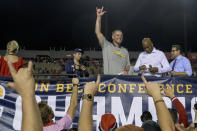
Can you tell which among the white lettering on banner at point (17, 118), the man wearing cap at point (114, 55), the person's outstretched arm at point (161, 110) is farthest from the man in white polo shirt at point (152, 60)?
the person's outstretched arm at point (161, 110)

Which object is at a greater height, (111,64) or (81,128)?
(111,64)

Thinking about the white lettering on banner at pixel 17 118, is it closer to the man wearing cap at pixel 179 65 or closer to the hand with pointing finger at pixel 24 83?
the man wearing cap at pixel 179 65

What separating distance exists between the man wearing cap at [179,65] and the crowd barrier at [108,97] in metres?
0.41

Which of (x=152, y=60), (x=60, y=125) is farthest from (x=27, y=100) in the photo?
(x=152, y=60)

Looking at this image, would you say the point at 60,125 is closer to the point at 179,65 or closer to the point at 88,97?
the point at 88,97

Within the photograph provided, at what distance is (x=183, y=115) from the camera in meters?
2.63

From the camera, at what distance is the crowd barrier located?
4934mm

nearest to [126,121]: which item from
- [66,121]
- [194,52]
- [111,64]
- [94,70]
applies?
[111,64]

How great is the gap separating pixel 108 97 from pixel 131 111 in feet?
1.75

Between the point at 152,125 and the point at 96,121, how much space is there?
2.43 metres

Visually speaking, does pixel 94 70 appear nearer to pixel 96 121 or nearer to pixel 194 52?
pixel 194 52

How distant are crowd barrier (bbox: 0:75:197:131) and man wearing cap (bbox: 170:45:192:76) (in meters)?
0.41

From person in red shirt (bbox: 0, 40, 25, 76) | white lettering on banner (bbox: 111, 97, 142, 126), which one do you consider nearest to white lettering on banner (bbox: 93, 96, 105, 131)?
white lettering on banner (bbox: 111, 97, 142, 126)

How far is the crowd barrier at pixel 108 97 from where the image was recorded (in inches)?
194
